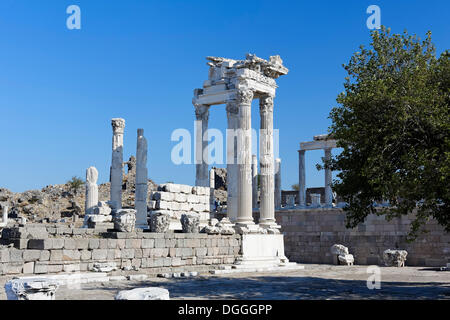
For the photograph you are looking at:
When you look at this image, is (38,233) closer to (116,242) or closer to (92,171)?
(116,242)

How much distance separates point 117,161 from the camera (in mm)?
25031

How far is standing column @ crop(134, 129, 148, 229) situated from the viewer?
22359 mm

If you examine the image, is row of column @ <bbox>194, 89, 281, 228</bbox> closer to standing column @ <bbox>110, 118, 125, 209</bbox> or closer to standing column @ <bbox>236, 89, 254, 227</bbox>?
standing column @ <bbox>236, 89, 254, 227</bbox>

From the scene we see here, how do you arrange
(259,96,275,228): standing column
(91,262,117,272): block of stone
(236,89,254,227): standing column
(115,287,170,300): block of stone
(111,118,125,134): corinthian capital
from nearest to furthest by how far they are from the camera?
(115,287,170,300): block of stone, (91,262,117,272): block of stone, (236,89,254,227): standing column, (259,96,275,228): standing column, (111,118,125,134): corinthian capital

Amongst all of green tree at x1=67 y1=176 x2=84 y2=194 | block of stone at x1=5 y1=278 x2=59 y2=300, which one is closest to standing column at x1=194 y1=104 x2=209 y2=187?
block of stone at x1=5 y1=278 x2=59 y2=300

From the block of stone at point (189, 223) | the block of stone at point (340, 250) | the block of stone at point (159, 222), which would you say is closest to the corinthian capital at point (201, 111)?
the block of stone at point (189, 223)

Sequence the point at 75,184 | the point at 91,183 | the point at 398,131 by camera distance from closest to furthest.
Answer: the point at 398,131, the point at 91,183, the point at 75,184

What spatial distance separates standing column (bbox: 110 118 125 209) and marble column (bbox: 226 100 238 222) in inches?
214

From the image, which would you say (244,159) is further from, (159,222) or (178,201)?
(159,222)

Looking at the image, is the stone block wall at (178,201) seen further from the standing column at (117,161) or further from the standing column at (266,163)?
the standing column at (117,161)

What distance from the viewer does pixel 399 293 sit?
12.4m

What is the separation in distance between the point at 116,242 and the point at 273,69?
37.4ft

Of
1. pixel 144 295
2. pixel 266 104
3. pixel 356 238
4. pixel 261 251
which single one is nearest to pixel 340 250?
pixel 356 238

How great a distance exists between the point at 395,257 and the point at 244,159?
8.91 meters
